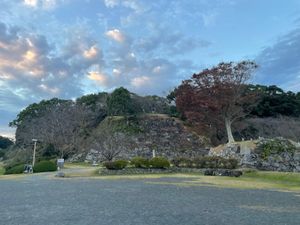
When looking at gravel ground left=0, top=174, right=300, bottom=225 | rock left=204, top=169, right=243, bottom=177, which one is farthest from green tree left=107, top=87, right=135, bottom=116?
gravel ground left=0, top=174, right=300, bottom=225

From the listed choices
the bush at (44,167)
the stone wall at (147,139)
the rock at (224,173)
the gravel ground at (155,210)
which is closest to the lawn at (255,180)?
the rock at (224,173)

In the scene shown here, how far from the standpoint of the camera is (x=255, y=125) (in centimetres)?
3909

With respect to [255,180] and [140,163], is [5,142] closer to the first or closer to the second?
[140,163]

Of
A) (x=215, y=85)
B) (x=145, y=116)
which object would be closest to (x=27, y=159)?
(x=145, y=116)

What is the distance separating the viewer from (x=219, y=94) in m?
28.9

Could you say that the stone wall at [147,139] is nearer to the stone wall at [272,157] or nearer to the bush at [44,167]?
the bush at [44,167]

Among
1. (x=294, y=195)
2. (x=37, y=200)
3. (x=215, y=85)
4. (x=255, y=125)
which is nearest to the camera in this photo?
(x=37, y=200)

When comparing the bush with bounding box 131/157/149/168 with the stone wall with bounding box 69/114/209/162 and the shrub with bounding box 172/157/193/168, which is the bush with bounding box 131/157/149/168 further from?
the stone wall with bounding box 69/114/209/162

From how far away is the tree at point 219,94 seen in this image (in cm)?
2881

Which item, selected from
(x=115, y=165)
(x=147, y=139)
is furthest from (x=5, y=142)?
(x=115, y=165)

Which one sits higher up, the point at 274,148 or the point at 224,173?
the point at 274,148

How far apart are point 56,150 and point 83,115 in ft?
19.2

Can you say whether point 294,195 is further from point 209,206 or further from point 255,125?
point 255,125

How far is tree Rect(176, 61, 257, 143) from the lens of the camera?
94.5ft
